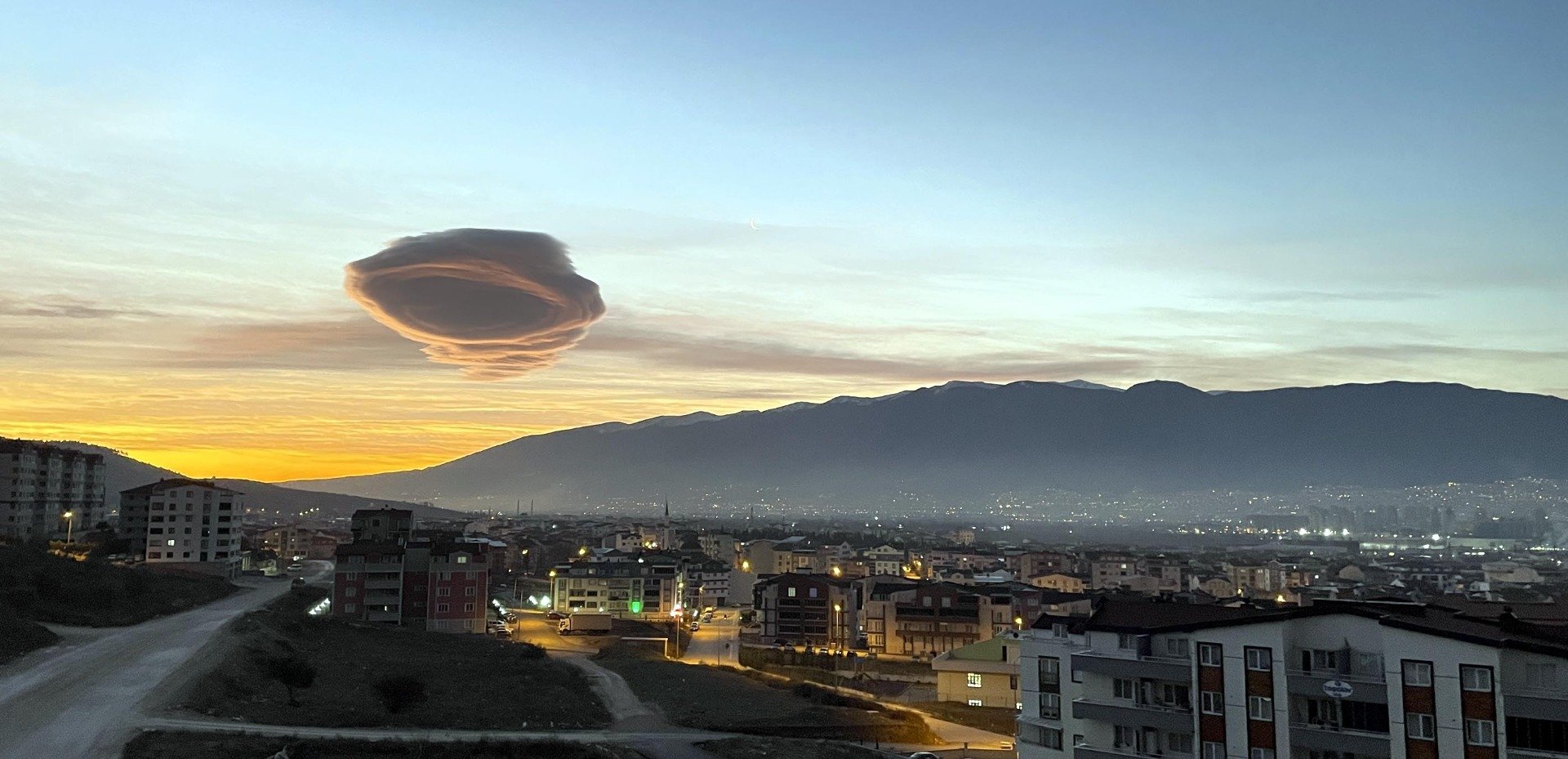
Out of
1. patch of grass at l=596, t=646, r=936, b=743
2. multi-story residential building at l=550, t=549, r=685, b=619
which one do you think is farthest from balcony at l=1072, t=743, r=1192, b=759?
multi-story residential building at l=550, t=549, r=685, b=619

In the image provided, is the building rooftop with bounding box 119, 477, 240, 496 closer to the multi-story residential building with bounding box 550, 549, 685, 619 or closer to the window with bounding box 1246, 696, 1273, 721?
the multi-story residential building with bounding box 550, 549, 685, 619

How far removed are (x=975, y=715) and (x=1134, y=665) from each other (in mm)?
24260

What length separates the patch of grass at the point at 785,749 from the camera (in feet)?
120

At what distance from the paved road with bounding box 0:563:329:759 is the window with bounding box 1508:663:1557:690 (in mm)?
32863

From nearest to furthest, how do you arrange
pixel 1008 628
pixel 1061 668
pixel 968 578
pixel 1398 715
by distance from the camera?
1. pixel 1398 715
2. pixel 1061 668
3. pixel 1008 628
4. pixel 968 578

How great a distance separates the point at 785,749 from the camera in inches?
1491

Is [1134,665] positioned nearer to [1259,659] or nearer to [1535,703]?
[1259,659]

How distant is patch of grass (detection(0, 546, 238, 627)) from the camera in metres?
48.5

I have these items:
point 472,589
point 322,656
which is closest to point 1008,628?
point 472,589

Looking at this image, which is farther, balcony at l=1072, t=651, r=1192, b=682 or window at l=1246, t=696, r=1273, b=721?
balcony at l=1072, t=651, r=1192, b=682

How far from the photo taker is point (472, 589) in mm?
→ 64750

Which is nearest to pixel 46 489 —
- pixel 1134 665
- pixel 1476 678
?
pixel 1134 665

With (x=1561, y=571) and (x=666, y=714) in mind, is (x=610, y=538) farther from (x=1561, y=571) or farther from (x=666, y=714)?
(x=1561, y=571)

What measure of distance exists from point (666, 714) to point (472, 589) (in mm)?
26050
